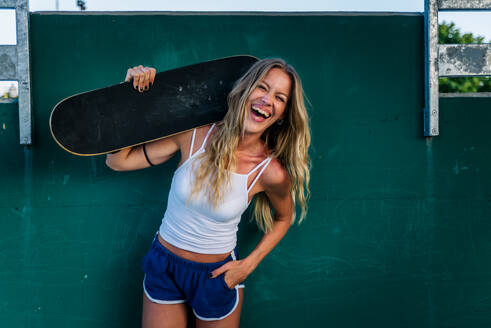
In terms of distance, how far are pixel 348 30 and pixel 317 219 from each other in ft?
3.81

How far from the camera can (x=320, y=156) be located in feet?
7.27

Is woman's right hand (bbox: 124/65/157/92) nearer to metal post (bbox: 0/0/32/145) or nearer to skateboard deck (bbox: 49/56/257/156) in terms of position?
skateboard deck (bbox: 49/56/257/156)

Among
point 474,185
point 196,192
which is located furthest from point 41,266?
point 474,185

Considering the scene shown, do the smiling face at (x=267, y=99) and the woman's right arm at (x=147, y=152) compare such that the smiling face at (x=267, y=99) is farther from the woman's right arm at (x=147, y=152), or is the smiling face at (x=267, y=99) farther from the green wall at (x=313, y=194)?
the green wall at (x=313, y=194)

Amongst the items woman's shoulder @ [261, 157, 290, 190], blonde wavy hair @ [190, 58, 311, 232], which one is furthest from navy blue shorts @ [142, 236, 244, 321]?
woman's shoulder @ [261, 157, 290, 190]

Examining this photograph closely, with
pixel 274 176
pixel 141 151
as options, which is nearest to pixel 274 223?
pixel 274 176

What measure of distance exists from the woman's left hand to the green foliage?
77.6ft

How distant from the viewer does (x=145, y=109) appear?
1.84 meters

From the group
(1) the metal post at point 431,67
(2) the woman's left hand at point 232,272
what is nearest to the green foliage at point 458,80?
(1) the metal post at point 431,67

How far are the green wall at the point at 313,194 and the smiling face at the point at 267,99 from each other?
0.56m

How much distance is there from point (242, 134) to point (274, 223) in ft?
1.72

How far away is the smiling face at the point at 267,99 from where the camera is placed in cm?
165

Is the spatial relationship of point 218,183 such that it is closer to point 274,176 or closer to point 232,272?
point 274,176

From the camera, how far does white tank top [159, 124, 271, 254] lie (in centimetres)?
163
